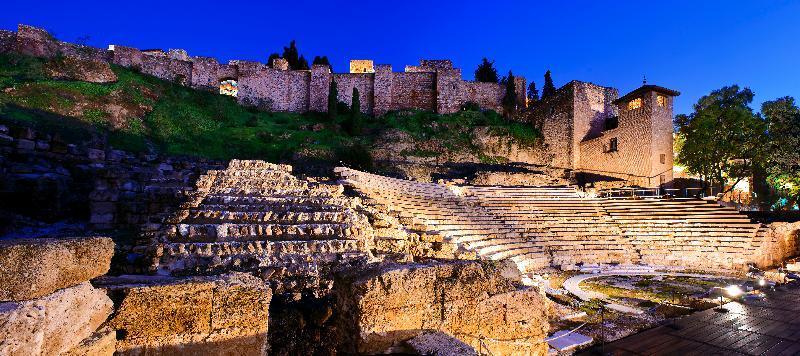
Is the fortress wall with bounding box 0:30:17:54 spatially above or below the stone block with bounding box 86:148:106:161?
above

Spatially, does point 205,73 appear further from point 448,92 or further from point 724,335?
point 724,335

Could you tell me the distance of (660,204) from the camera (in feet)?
55.7

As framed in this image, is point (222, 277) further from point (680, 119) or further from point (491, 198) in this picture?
point (680, 119)

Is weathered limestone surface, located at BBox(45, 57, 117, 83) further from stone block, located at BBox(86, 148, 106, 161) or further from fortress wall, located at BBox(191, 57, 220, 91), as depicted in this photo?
stone block, located at BBox(86, 148, 106, 161)

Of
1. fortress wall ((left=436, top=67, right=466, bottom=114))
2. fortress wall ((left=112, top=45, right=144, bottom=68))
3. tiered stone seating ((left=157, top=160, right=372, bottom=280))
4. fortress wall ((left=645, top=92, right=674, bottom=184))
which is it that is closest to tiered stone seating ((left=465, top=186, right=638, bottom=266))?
tiered stone seating ((left=157, top=160, right=372, bottom=280))

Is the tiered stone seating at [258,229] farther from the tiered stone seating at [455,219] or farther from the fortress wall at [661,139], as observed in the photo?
the fortress wall at [661,139]

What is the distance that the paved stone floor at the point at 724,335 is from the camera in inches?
209

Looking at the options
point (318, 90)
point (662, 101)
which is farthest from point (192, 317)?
point (318, 90)

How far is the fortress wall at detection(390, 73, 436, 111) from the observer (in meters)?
36.8

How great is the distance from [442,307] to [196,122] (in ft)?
91.3

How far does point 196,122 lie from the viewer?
1040 inches

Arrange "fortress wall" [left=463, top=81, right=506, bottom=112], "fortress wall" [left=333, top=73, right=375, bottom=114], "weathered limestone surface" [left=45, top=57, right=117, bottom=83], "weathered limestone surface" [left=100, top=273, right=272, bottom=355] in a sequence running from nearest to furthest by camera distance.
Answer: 1. "weathered limestone surface" [left=100, top=273, right=272, bottom=355]
2. "weathered limestone surface" [left=45, top=57, right=117, bottom=83]
3. "fortress wall" [left=333, top=73, right=375, bottom=114]
4. "fortress wall" [left=463, top=81, right=506, bottom=112]

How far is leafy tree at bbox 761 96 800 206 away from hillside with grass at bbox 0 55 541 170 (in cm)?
1564

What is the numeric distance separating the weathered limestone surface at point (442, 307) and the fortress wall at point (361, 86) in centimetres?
3417
